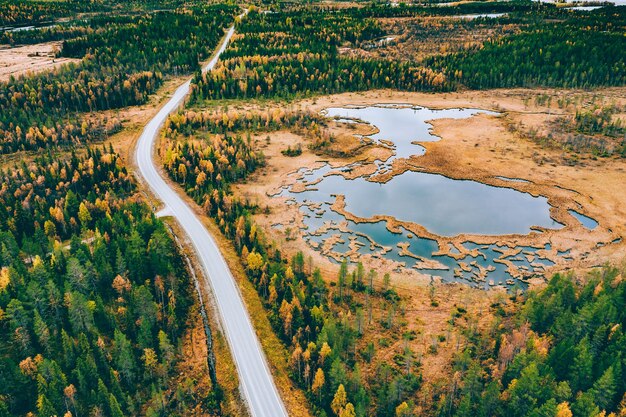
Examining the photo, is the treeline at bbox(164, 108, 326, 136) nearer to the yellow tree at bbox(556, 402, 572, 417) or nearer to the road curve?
the road curve

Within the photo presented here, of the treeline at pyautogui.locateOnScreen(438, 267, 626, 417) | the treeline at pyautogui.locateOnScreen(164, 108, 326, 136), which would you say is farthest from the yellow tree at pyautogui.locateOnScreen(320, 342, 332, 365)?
the treeline at pyautogui.locateOnScreen(164, 108, 326, 136)

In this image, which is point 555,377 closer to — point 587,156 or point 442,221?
point 442,221

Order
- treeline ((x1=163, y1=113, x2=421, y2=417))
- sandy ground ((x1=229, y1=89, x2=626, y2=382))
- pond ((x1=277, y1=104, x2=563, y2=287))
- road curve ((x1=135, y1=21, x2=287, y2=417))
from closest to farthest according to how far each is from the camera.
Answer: treeline ((x1=163, y1=113, x2=421, y2=417))
road curve ((x1=135, y1=21, x2=287, y2=417))
sandy ground ((x1=229, y1=89, x2=626, y2=382))
pond ((x1=277, y1=104, x2=563, y2=287))

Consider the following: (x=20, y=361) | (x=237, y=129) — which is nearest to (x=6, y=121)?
(x=237, y=129)

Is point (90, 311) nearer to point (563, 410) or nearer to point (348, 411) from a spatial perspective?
point (348, 411)

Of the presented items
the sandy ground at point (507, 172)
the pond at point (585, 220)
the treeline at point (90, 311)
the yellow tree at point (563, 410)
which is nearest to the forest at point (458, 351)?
the yellow tree at point (563, 410)

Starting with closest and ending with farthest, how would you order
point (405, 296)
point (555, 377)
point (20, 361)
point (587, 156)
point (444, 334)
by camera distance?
point (555, 377)
point (20, 361)
point (444, 334)
point (405, 296)
point (587, 156)
